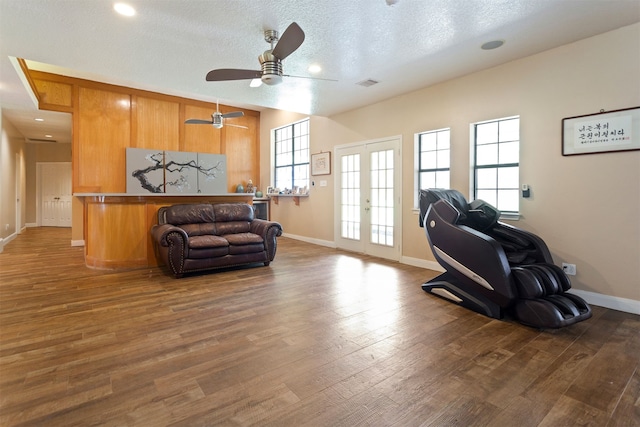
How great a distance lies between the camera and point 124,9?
2918mm

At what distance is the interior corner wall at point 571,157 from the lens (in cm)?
321

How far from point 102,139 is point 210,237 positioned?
4.38 meters

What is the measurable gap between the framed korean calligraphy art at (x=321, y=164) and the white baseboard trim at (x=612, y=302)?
4.65m

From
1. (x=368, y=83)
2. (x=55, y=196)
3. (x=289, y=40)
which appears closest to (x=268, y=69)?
(x=289, y=40)

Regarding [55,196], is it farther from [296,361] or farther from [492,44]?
[492,44]

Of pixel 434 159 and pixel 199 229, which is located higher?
pixel 434 159

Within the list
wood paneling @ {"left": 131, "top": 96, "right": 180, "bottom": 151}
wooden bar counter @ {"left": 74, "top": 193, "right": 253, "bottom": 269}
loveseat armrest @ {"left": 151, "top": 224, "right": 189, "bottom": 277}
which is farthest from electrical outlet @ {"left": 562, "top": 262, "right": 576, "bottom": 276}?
wood paneling @ {"left": 131, "top": 96, "right": 180, "bottom": 151}

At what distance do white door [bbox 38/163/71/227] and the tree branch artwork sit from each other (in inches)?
204

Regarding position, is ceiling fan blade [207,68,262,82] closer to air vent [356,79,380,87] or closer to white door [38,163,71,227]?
air vent [356,79,380,87]

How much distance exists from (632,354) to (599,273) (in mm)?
1324

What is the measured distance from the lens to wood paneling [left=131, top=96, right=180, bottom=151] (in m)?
7.52

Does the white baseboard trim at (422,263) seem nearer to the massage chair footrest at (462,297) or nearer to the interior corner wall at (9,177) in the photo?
the massage chair footrest at (462,297)

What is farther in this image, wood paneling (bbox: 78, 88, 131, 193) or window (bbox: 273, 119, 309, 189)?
window (bbox: 273, 119, 309, 189)

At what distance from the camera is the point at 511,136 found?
4121 millimetres
